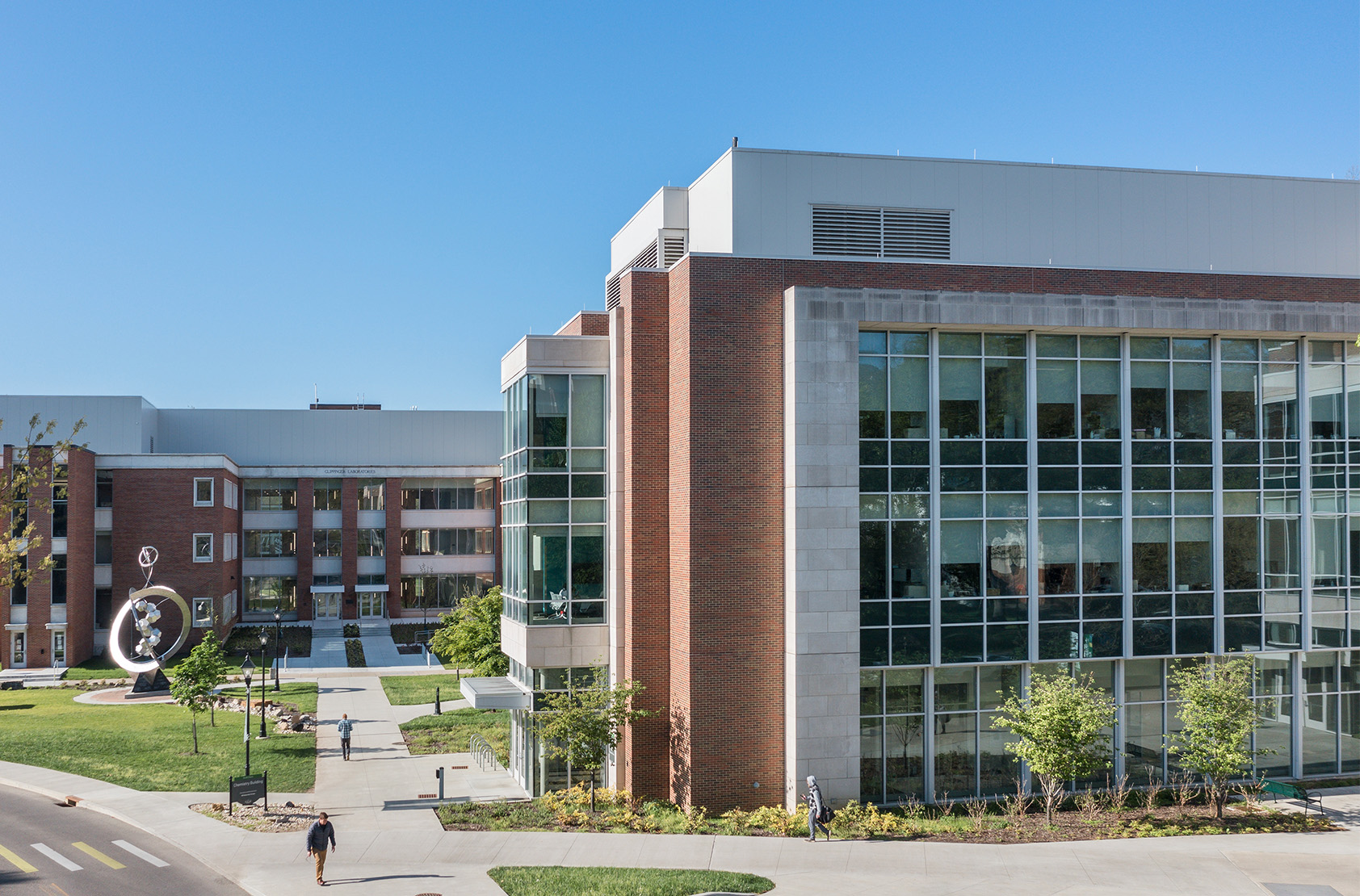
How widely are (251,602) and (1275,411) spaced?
5870cm

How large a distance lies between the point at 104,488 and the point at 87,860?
37.9 m

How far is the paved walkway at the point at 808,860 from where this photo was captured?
18109 mm

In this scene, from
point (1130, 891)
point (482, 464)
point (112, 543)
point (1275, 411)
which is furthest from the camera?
point (482, 464)

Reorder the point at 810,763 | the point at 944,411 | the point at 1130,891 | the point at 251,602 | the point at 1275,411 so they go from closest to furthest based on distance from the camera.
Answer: the point at 1130,891
the point at 810,763
the point at 944,411
the point at 1275,411
the point at 251,602

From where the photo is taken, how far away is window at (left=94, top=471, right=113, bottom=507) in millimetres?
53969

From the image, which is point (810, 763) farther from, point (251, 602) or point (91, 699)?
point (251, 602)

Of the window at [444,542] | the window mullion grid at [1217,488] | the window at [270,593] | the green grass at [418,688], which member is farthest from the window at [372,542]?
the window mullion grid at [1217,488]

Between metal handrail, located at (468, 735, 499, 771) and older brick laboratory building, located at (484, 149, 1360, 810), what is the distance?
4707 millimetres

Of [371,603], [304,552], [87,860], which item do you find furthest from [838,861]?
[304,552]

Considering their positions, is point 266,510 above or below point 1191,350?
below

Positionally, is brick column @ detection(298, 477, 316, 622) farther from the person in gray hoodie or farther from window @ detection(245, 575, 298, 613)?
the person in gray hoodie

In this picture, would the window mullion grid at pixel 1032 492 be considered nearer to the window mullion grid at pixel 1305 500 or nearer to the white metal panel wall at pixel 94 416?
the window mullion grid at pixel 1305 500

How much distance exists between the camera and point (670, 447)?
24438 mm

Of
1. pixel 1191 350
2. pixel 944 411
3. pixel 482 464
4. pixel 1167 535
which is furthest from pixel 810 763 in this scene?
pixel 482 464
